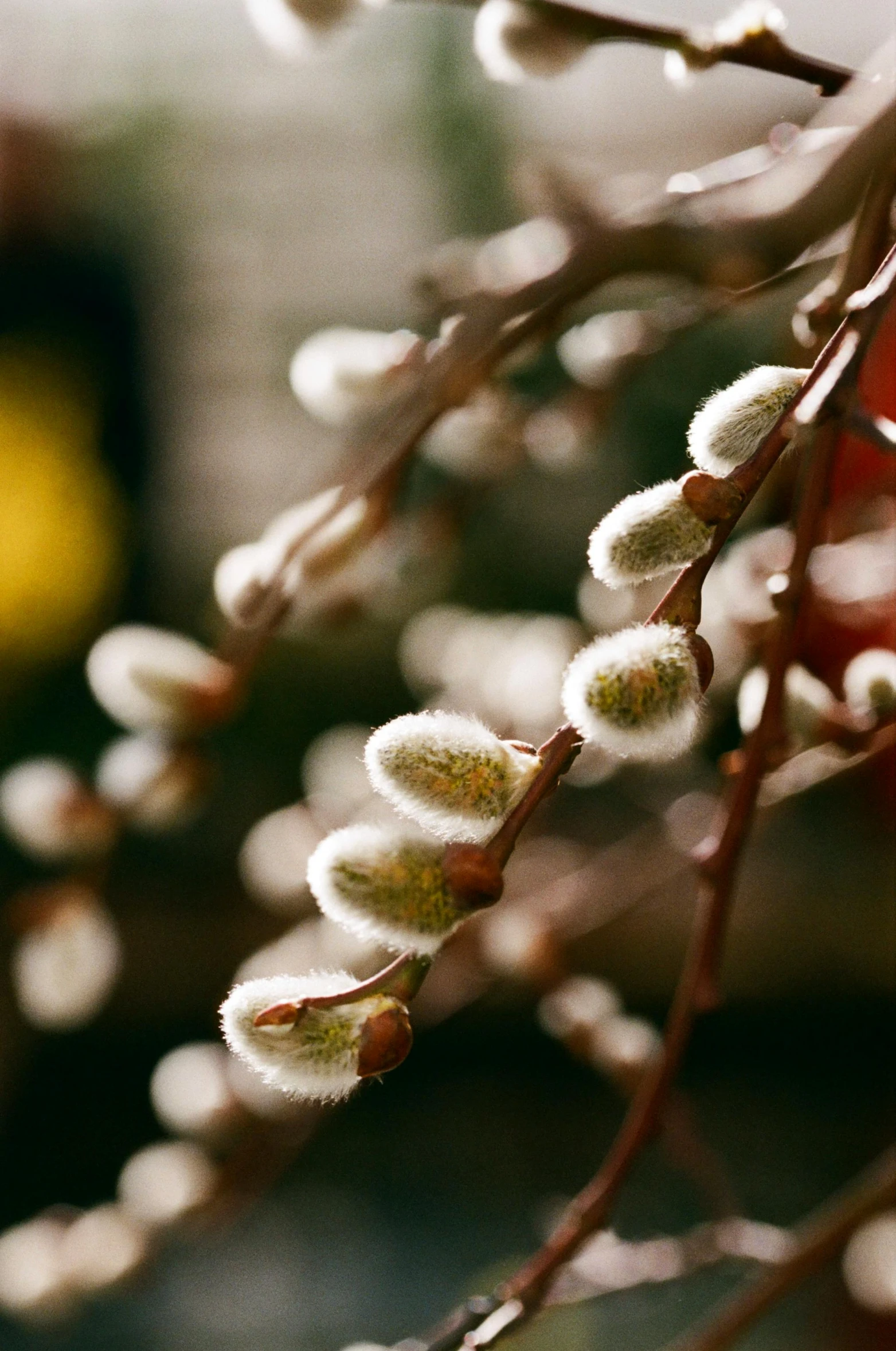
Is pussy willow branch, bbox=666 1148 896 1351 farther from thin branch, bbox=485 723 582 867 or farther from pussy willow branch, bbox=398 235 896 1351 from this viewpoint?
thin branch, bbox=485 723 582 867

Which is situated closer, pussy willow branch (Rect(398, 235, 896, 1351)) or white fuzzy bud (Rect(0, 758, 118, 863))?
pussy willow branch (Rect(398, 235, 896, 1351))

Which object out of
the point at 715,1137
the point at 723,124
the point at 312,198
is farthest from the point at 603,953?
the point at 312,198

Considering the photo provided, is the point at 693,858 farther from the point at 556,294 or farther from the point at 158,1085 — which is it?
the point at 158,1085

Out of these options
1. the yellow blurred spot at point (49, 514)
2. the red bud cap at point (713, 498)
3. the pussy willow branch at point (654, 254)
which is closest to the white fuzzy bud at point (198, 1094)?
the pussy willow branch at point (654, 254)

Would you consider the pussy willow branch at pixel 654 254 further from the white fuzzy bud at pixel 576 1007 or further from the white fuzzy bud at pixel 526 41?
the white fuzzy bud at pixel 576 1007

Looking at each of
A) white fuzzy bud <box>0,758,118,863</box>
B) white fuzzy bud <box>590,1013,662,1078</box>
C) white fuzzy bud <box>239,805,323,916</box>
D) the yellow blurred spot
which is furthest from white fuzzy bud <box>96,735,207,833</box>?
the yellow blurred spot
